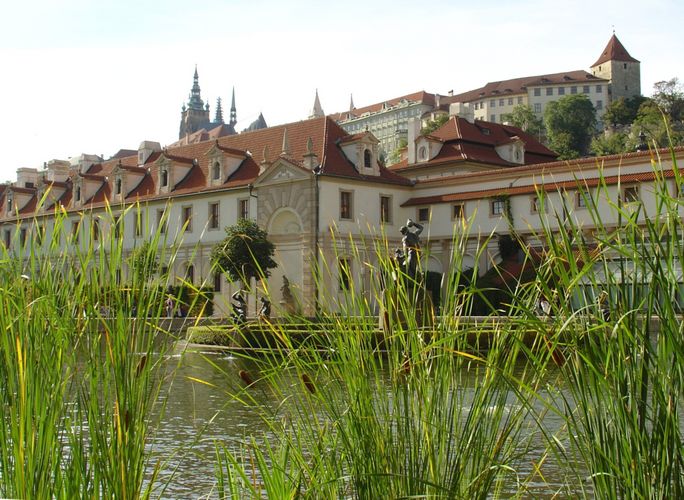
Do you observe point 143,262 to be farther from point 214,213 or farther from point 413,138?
point 413,138

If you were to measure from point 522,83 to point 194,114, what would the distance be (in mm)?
77617

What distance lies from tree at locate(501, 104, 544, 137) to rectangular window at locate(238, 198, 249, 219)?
68.2 meters

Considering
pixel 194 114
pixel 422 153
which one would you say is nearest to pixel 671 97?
pixel 422 153

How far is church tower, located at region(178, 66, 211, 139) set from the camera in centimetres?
17075

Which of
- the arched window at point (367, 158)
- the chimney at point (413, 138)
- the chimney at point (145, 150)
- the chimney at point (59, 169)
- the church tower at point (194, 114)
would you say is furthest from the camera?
the church tower at point (194, 114)

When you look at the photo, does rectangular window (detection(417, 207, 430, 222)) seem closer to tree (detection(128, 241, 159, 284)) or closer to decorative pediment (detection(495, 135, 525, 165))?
decorative pediment (detection(495, 135, 525, 165))

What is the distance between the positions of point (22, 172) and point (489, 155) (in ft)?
98.6

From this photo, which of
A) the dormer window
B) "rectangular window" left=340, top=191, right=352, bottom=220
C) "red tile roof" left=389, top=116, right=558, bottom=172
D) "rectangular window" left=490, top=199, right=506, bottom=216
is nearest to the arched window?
"rectangular window" left=340, top=191, right=352, bottom=220

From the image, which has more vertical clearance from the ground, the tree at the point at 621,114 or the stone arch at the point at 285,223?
the tree at the point at 621,114

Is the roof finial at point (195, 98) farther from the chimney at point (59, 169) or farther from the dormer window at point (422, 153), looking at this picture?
the dormer window at point (422, 153)

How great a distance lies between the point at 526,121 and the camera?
103375 mm

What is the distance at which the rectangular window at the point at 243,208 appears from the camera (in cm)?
3912

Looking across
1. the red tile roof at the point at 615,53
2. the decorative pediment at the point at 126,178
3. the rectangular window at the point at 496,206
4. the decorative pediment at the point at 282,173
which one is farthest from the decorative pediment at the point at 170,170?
the red tile roof at the point at 615,53

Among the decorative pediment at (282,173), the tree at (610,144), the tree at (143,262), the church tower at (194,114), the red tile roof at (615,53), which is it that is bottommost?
the tree at (143,262)
